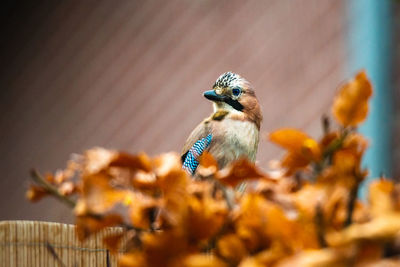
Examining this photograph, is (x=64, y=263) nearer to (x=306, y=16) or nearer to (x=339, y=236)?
(x=339, y=236)

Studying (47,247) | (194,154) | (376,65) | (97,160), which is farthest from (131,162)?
(376,65)

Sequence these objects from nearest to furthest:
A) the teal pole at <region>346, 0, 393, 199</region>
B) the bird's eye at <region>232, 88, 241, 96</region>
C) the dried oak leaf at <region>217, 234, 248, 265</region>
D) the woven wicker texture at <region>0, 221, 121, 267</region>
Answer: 1. the dried oak leaf at <region>217, 234, 248, 265</region>
2. the woven wicker texture at <region>0, 221, 121, 267</region>
3. the bird's eye at <region>232, 88, 241, 96</region>
4. the teal pole at <region>346, 0, 393, 199</region>

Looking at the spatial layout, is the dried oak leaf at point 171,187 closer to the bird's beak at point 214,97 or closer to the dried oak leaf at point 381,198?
the dried oak leaf at point 381,198

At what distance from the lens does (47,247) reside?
2.57ft

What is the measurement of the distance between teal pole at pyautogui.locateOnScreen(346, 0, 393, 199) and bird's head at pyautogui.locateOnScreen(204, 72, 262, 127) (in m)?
1.65

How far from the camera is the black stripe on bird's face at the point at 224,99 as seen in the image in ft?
4.25

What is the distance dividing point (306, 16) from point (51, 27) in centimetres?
246

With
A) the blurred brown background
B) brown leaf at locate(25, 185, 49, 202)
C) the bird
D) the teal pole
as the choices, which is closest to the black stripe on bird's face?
the bird

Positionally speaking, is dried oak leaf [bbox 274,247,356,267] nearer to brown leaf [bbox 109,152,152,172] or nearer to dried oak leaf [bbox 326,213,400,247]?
dried oak leaf [bbox 326,213,400,247]

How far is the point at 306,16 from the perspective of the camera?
368 cm

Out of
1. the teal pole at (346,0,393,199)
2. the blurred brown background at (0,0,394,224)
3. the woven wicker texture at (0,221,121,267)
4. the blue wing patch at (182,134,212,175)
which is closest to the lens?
the woven wicker texture at (0,221,121,267)

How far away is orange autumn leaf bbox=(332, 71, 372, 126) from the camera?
569 millimetres

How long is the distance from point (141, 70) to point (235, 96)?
3333 millimetres

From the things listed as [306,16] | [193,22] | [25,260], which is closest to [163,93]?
[193,22]
